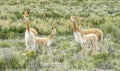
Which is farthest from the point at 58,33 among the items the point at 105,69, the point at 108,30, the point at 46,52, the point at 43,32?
the point at 105,69

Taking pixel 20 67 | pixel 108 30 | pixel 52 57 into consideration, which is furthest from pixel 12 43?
pixel 108 30

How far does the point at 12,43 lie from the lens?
14.4 meters

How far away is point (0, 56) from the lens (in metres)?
10.0

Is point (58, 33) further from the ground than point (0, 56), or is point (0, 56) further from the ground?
point (0, 56)

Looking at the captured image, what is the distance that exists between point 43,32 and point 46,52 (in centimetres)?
538

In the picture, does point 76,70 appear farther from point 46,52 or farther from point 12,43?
point 12,43

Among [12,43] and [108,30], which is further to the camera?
[108,30]

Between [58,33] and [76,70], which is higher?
[76,70]

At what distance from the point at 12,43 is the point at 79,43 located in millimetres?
2808

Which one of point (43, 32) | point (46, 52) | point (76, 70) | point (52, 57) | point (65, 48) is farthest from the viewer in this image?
point (43, 32)

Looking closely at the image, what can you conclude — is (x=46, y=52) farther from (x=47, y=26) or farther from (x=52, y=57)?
(x=47, y=26)

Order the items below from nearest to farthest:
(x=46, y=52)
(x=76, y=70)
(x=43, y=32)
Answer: (x=76, y=70)
(x=46, y=52)
(x=43, y=32)

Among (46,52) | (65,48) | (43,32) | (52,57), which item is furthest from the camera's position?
(43,32)

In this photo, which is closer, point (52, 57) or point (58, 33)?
point (52, 57)
